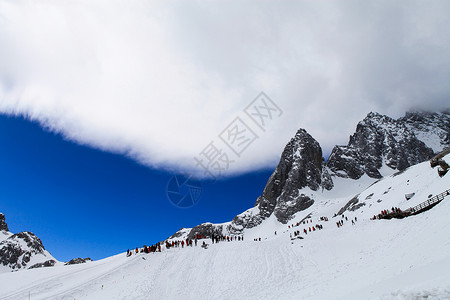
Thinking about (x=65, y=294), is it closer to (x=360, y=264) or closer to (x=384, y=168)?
(x=360, y=264)

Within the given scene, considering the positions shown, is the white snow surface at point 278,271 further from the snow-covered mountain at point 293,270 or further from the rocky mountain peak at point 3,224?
the rocky mountain peak at point 3,224

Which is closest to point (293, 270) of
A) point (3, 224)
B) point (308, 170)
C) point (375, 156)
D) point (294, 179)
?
point (294, 179)

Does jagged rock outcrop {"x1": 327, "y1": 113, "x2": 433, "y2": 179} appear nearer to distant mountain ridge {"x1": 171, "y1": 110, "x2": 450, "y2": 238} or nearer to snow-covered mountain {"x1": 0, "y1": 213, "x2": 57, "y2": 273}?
distant mountain ridge {"x1": 171, "y1": 110, "x2": 450, "y2": 238}

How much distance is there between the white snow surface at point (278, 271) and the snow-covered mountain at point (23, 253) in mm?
130161

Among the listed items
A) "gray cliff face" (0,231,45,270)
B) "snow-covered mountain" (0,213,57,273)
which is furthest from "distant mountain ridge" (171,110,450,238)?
"gray cliff face" (0,231,45,270)

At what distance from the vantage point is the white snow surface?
13.5 meters

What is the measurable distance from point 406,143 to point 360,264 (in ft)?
740

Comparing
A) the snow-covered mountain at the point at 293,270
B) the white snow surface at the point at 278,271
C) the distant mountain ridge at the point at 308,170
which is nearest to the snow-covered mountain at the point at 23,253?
the distant mountain ridge at the point at 308,170

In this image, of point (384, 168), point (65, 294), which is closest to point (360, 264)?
point (65, 294)

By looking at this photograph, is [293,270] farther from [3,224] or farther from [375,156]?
[3,224]

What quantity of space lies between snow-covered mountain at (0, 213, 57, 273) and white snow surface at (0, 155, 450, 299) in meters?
130

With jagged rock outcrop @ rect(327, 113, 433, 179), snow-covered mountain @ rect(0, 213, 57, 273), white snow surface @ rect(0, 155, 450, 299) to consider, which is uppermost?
jagged rock outcrop @ rect(327, 113, 433, 179)

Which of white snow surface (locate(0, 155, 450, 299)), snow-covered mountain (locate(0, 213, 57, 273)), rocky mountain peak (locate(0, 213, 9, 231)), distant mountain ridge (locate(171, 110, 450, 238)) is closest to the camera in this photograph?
white snow surface (locate(0, 155, 450, 299))

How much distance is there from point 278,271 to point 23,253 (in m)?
172
